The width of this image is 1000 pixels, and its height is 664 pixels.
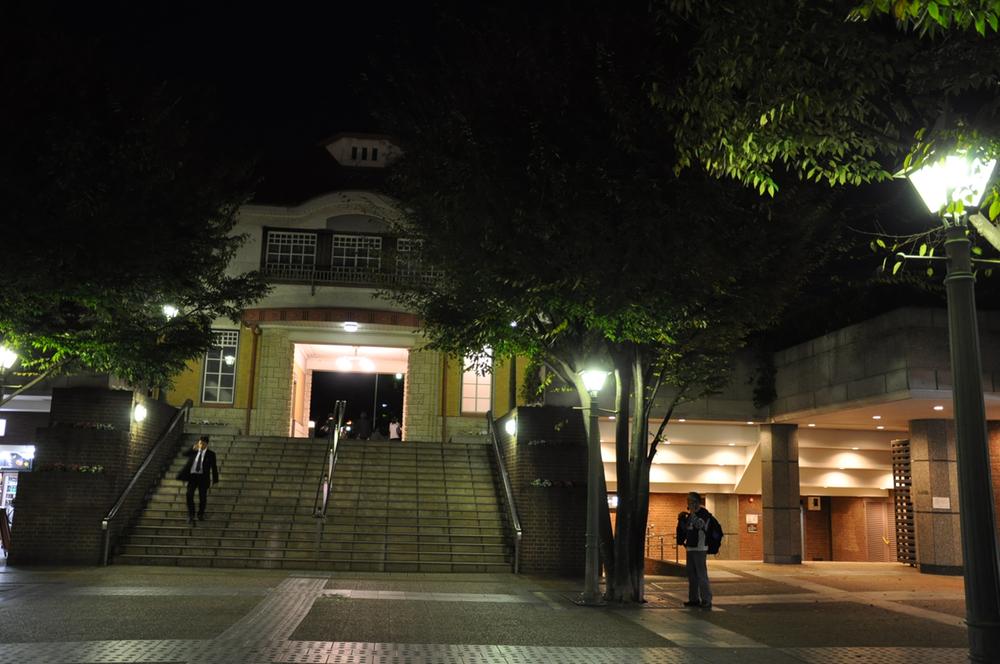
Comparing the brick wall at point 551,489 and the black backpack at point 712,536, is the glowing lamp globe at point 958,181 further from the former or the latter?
the brick wall at point 551,489

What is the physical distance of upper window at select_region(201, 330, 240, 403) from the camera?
24.8 metres

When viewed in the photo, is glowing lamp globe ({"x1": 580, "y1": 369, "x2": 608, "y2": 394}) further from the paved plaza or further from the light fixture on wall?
the light fixture on wall

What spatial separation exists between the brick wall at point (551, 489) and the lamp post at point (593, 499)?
3.35 metres

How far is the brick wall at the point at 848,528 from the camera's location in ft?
86.0

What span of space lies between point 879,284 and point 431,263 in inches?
456

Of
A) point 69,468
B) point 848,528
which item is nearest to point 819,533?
point 848,528

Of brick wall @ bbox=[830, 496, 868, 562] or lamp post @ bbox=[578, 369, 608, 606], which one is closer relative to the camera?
lamp post @ bbox=[578, 369, 608, 606]

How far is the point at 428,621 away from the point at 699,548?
14.9 ft

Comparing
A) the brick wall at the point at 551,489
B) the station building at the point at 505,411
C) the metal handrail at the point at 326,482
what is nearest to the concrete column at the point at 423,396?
the station building at the point at 505,411

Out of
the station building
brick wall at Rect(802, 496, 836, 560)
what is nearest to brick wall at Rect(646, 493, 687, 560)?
the station building

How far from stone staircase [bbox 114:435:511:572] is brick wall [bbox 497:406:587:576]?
0.77 m

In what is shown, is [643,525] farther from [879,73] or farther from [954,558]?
[954,558]

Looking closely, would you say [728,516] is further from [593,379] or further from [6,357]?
[6,357]

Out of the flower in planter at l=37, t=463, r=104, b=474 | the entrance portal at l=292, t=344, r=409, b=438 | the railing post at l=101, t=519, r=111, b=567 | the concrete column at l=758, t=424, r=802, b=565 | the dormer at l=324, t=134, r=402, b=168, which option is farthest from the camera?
the dormer at l=324, t=134, r=402, b=168
